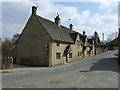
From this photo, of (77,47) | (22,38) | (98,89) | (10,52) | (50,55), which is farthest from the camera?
(77,47)

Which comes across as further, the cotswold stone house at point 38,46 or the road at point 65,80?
the cotswold stone house at point 38,46

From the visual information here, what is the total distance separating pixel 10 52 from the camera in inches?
1517

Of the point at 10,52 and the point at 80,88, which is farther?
the point at 10,52

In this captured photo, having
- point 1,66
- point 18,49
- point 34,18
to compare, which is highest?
point 34,18

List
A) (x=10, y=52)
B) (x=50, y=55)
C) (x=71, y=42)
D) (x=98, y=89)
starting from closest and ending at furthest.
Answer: (x=98, y=89), (x=50, y=55), (x=10, y=52), (x=71, y=42)

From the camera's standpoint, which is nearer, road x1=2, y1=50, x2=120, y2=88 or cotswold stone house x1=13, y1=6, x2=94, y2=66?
road x1=2, y1=50, x2=120, y2=88

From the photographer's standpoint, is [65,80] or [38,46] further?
[38,46]

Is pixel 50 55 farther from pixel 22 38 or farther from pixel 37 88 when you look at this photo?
pixel 37 88

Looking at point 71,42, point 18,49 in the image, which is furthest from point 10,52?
point 71,42

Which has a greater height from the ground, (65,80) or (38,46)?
(38,46)

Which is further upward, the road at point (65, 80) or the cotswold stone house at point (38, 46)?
the cotswold stone house at point (38, 46)

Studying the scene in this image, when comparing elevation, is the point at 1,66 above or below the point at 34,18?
below

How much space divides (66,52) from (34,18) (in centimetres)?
1025

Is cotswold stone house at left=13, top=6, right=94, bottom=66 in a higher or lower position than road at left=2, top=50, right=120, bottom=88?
higher
